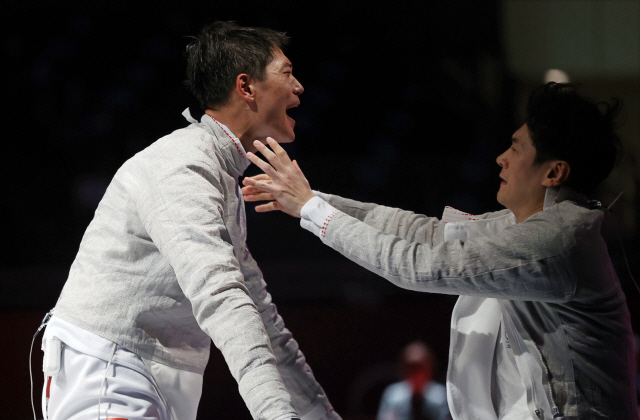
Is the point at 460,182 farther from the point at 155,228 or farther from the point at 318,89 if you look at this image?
the point at 155,228

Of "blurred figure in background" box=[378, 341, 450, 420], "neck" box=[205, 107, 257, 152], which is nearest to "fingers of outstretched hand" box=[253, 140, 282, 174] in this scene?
"neck" box=[205, 107, 257, 152]

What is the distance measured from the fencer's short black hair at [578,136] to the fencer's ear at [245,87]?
2.47ft

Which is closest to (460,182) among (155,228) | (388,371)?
(388,371)

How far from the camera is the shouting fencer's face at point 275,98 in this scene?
1.50 metres

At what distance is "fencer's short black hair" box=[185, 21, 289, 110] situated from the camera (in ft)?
4.96

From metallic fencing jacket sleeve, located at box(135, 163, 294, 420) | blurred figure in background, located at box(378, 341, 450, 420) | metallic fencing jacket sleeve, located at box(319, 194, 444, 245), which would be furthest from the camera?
blurred figure in background, located at box(378, 341, 450, 420)

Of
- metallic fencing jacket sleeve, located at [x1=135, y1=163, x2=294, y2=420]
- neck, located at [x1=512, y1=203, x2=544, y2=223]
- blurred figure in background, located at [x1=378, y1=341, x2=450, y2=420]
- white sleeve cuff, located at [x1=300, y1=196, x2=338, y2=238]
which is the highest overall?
neck, located at [x1=512, y1=203, x2=544, y2=223]

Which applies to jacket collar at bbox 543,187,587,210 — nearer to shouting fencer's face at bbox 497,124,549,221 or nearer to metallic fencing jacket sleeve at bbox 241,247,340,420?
shouting fencer's face at bbox 497,124,549,221

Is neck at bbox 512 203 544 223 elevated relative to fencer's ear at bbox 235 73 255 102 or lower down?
lower down

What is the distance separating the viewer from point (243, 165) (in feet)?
4.81

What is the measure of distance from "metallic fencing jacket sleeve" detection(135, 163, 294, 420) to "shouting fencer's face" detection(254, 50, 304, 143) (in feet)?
1.16

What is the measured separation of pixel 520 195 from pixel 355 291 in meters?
1.67

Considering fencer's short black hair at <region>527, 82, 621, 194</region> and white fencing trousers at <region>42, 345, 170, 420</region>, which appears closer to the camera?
white fencing trousers at <region>42, 345, 170, 420</region>

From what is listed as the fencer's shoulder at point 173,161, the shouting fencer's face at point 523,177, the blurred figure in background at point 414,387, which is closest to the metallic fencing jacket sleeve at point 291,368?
the fencer's shoulder at point 173,161
